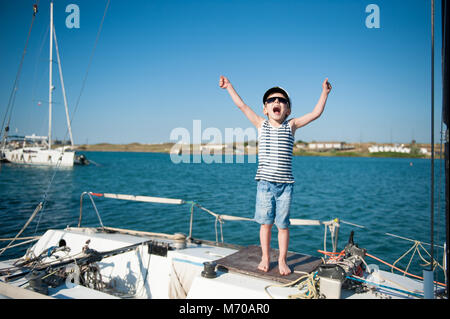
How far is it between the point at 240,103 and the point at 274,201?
1277 millimetres

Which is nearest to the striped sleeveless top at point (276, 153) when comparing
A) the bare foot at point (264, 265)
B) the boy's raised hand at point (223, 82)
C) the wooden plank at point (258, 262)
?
the boy's raised hand at point (223, 82)

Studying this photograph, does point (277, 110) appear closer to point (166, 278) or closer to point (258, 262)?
point (258, 262)

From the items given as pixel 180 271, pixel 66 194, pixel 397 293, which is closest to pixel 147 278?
pixel 180 271

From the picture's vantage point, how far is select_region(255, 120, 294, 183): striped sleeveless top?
11.1 feet

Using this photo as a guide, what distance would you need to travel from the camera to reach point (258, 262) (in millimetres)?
3850

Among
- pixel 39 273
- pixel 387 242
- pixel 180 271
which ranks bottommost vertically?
pixel 387 242

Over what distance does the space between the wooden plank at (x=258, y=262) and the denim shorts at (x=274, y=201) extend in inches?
23.0

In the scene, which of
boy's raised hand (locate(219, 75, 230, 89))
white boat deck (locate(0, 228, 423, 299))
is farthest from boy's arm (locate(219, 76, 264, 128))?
white boat deck (locate(0, 228, 423, 299))

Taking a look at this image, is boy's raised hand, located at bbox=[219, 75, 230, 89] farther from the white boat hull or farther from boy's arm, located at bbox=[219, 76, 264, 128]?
the white boat hull

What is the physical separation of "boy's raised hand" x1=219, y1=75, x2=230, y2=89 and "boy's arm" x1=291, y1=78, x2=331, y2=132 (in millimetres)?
934

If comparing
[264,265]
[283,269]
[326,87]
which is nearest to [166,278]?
[264,265]
